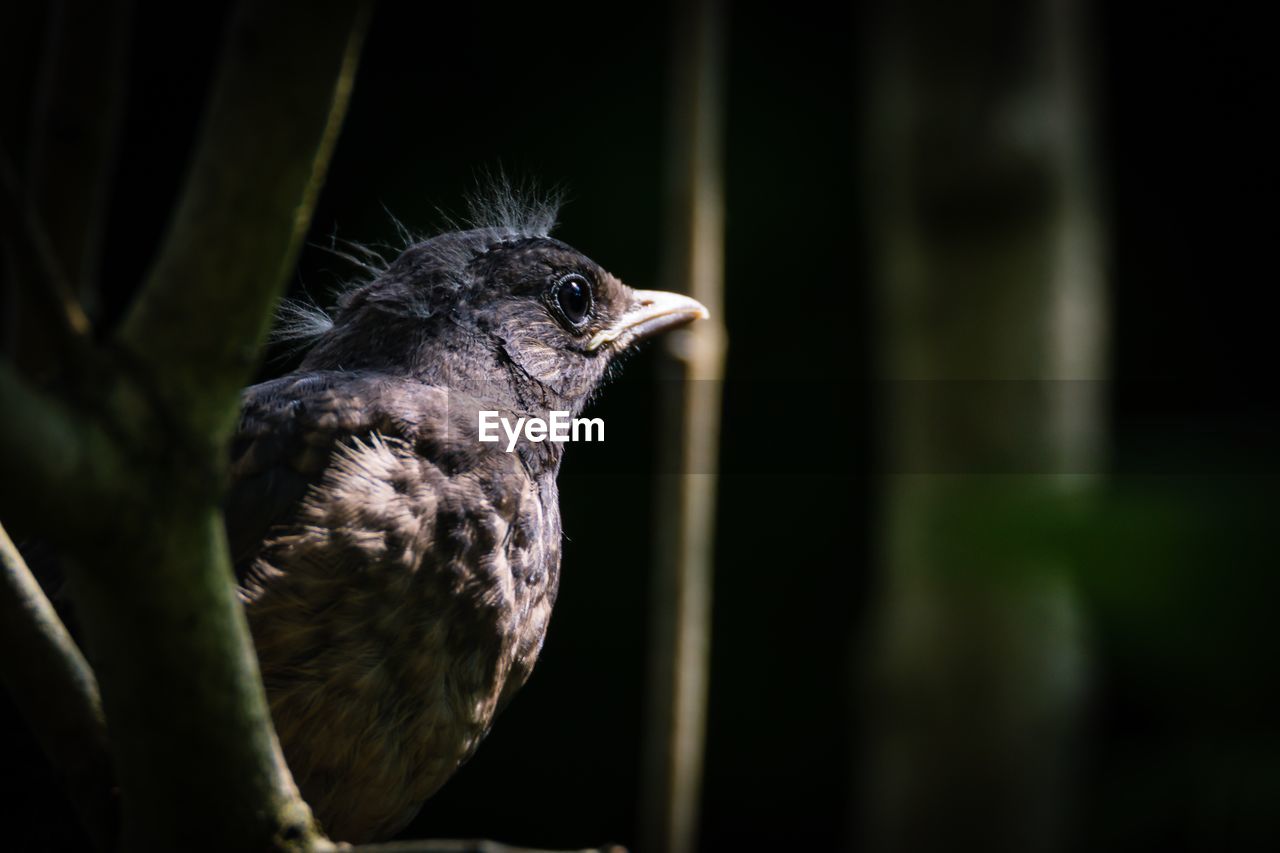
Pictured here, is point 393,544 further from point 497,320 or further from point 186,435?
point 186,435

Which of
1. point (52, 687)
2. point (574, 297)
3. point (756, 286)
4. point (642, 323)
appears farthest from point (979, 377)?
point (52, 687)

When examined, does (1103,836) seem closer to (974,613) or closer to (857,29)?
(974,613)

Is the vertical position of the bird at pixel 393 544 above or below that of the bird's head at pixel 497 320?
below

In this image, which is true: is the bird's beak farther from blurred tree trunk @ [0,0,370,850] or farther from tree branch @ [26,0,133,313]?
blurred tree trunk @ [0,0,370,850]

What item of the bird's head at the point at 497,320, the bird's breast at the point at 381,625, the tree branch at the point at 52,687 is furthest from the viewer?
the bird's head at the point at 497,320

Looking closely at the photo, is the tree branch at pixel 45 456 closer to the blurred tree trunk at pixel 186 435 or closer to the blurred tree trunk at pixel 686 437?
the blurred tree trunk at pixel 186 435

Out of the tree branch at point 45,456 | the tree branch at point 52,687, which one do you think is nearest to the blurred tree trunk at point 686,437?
the tree branch at point 52,687

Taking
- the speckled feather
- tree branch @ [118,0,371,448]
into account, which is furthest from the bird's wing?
tree branch @ [118,0,371,448]
